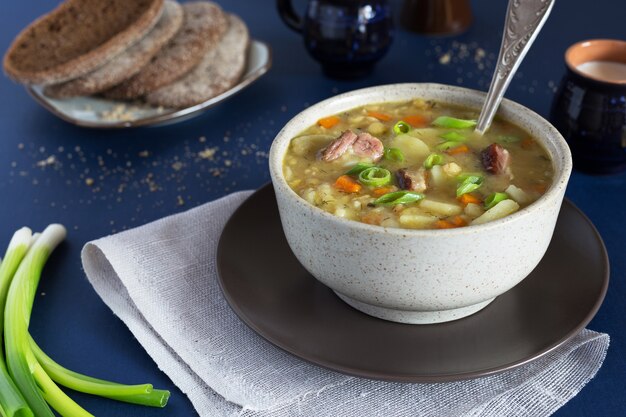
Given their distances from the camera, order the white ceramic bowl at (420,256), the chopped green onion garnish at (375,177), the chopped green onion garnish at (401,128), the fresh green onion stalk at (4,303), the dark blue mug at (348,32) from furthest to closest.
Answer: the dark blue mug at (348,32)
the chopped green onion garnish at (401,128)
the chopped green onion garnish at (375,177)
the fresh green onion stalk at (4,303)
the white ceramic bowl at (420,256)

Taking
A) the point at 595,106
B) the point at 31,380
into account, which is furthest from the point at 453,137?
the point at 31,380

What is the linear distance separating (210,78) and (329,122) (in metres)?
1.13

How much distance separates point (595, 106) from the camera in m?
2.71

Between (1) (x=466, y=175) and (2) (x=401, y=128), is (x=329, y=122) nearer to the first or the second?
(2) (x=401, y=128)

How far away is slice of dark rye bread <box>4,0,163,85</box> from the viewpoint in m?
3.23

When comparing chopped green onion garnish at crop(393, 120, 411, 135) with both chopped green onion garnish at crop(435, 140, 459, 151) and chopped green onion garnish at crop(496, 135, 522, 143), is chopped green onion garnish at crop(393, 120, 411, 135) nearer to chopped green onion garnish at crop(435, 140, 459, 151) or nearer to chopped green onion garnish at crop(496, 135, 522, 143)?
chopped green onion garnish at crop(435, 140, 459, 151)

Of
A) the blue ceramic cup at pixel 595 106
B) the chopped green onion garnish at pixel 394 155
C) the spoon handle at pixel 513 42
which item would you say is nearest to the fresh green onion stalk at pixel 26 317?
the chopped green onion garnish at pixel 394 155

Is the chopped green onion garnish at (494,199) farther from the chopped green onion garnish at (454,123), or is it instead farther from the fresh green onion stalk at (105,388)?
the fresh green onion stalk at (105,388)

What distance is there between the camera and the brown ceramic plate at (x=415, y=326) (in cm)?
189

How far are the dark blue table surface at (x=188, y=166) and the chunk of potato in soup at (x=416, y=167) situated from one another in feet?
1.68

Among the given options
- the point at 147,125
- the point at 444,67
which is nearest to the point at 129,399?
the point at 147,125

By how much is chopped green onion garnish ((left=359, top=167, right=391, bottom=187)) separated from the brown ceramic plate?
33cm

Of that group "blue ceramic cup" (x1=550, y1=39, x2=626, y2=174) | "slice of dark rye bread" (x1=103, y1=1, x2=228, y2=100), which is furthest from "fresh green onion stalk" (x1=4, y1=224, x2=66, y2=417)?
"blue ceramic cup" (x1=550, y1=39, x2=626, y2=174)

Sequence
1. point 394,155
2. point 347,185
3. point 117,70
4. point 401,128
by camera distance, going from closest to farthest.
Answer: point 347,185
point 394,155
point 401,128
point 117,70
